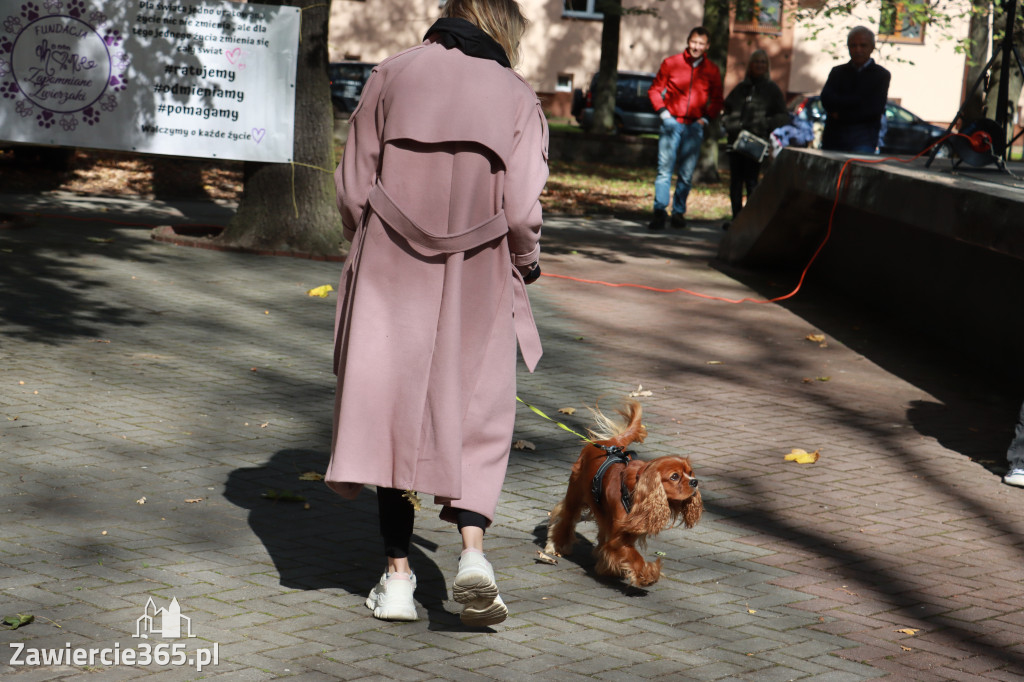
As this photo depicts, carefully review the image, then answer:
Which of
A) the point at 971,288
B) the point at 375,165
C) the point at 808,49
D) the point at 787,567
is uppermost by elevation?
the point at 808,49

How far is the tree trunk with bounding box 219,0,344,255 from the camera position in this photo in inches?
440

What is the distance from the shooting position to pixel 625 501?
4.25 meters

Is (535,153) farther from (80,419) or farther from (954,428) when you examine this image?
(954,428)

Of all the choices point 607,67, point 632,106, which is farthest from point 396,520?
point 632,106

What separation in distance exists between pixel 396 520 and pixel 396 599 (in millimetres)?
260

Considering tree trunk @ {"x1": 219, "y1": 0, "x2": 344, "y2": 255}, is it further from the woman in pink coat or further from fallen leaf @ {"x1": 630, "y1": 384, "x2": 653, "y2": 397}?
the woman in pink coat

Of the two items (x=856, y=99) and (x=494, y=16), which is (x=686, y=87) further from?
(x=494, y=16)

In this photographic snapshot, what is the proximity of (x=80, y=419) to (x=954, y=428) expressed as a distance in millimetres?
4936

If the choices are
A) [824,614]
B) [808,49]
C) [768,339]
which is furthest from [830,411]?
[808,49]

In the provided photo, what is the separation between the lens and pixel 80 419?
5910 mm

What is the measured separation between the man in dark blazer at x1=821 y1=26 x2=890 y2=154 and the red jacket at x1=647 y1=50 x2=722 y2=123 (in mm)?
2052

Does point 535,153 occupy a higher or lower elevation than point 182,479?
higher

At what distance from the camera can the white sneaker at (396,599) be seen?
3.91 meters

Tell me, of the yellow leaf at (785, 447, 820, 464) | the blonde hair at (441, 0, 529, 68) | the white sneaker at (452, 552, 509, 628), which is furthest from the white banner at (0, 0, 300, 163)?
the white sneaker at (452, 552, 509, 628)
